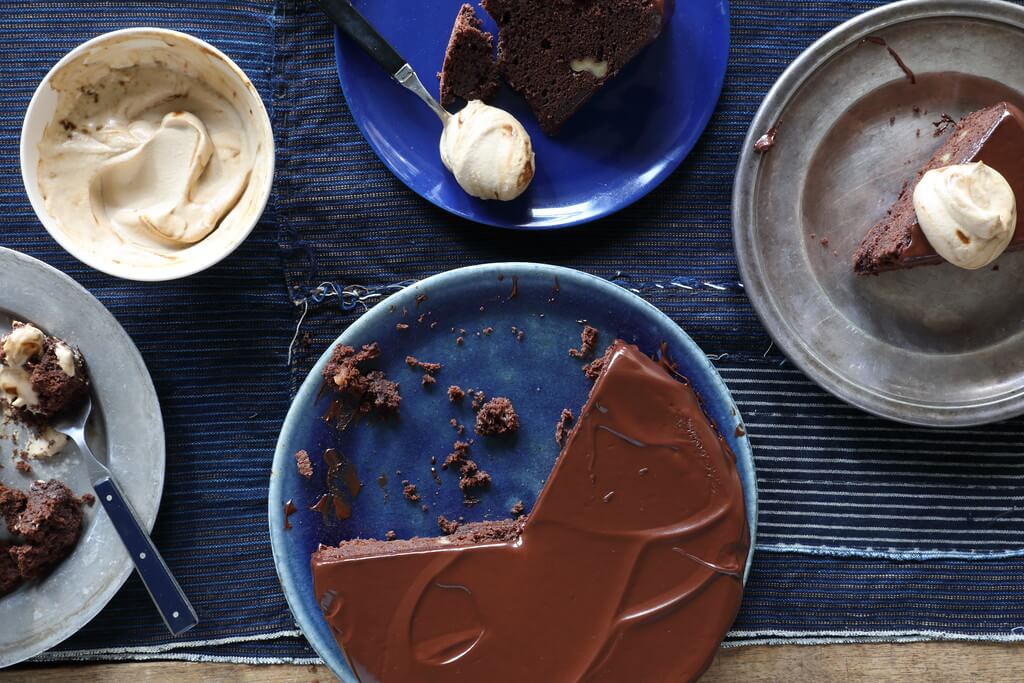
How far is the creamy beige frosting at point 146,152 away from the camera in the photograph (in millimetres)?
2604

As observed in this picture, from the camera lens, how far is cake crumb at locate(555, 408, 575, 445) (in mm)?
2686

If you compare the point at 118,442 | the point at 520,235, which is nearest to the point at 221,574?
the point at 118,442

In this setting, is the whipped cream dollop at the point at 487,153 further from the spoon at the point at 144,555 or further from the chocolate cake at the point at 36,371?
the spoon at the point at 144,555

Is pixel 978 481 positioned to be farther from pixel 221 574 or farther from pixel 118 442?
pixel 118 442

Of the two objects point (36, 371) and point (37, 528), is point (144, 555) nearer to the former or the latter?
point (37, 528)

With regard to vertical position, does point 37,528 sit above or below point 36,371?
below

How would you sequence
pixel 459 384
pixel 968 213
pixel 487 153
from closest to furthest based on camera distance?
pixel 968 213, pixel 487 153, pixel 459 384

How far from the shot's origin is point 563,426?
2689mm

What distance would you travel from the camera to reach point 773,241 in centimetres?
279

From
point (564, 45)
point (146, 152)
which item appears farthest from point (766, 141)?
point (146, 152)

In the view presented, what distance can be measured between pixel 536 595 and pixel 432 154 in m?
1.50

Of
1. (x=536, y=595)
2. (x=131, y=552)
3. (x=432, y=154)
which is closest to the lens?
(x=536, y=595)

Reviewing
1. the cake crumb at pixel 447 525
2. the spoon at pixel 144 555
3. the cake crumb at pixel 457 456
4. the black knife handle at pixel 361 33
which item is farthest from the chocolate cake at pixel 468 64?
the spoon at pixel 144 555

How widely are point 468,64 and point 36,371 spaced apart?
1.73 m
